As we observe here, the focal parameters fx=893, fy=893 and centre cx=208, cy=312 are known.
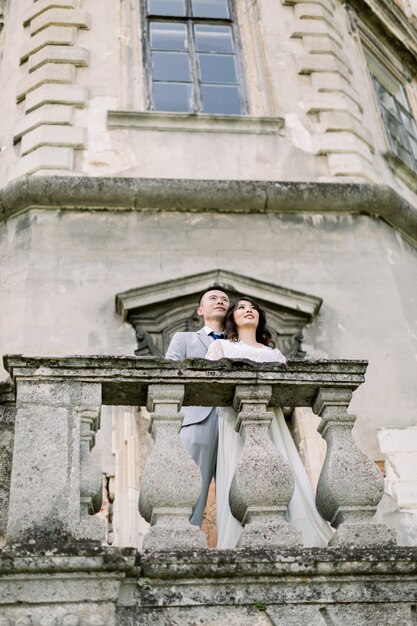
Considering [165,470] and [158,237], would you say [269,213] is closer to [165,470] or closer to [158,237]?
[158,237]

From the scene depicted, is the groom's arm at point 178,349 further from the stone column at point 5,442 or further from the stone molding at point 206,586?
the stone molding at point 206,586

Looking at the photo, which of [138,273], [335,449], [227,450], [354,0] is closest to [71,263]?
[138,273]

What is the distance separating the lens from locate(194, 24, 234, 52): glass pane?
35.8 ft

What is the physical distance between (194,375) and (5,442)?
3.35 feet

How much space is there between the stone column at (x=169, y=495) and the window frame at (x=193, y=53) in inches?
245

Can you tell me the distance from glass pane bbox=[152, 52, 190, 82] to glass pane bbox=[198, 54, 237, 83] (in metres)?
0.19

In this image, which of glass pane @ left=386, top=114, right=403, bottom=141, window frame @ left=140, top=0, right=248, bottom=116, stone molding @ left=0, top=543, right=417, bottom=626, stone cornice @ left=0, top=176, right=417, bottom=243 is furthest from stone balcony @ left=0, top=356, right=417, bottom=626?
glass pane @ left=386, top=114, right=403, bottom=141

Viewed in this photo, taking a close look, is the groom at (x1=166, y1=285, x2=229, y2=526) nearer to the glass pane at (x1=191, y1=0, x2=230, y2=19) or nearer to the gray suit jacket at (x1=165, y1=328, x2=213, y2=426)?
the gray suit jacket at (x1=165, y1=328, x2=213, y2=426)

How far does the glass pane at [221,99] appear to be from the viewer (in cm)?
1013

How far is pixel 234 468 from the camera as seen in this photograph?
4.56m

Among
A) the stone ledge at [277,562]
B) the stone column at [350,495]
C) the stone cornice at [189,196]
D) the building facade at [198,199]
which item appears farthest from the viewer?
the stone cornice at [189,196]

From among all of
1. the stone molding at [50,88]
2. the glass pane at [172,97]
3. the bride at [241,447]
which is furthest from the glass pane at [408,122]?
the bride at [241,447]

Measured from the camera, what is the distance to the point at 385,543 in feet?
13.2

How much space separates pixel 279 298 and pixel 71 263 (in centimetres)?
198
